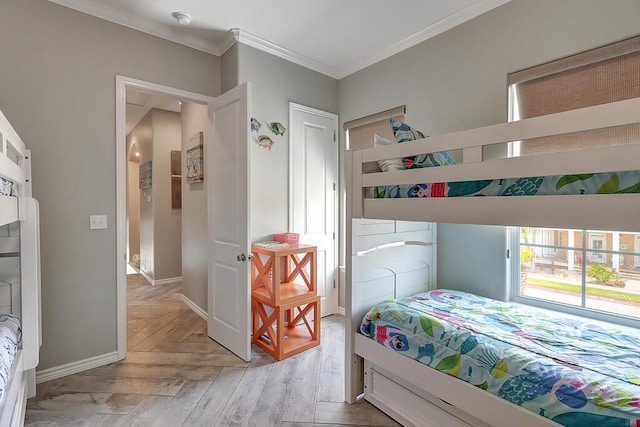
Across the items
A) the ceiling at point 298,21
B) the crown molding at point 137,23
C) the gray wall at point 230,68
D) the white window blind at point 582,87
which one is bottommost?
the white window blind at point 582,87

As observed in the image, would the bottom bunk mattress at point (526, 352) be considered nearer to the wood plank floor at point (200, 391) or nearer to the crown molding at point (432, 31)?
the wood plank floor at point (200, 391)

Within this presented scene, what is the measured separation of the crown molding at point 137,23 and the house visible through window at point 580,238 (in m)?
2.53

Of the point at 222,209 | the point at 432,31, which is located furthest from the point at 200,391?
the point at 432,31

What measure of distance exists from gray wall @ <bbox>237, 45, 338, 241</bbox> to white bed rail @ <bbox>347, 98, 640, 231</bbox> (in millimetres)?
1455

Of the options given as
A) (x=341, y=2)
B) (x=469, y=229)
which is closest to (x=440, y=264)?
(x=469, y=229)

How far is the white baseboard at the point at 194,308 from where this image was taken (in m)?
3.31

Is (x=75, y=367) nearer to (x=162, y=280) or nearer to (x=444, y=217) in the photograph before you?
(x=162, y=280)

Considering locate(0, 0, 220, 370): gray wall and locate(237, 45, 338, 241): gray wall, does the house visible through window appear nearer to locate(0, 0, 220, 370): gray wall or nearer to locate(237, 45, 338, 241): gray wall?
locate(237, 45, 338, 241): gray wall

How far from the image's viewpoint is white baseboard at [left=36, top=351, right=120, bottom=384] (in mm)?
2082

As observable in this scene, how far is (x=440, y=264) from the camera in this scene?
252cm

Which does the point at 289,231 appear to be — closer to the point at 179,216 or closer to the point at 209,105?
the point at 209,105

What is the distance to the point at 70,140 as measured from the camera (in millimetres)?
2174

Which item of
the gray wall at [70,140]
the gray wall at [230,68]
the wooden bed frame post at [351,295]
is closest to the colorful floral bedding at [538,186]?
the wooden bed frame post at [351,295]

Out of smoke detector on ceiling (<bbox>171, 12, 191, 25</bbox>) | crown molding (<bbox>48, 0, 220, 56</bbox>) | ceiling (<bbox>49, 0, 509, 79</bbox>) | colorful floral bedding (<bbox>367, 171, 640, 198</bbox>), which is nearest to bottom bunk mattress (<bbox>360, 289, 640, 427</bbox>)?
colorful floral bedding (<bbox>367, 171, 640, 198</bbox>)
